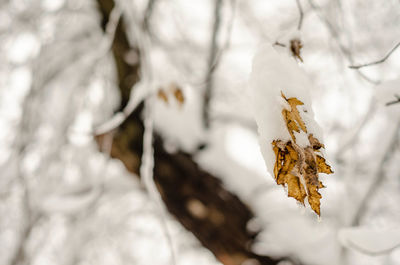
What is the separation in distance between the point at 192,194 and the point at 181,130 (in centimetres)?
38

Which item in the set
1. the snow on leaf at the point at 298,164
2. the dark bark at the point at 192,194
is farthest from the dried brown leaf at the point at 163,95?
the snow on leaf at the point at 298,164

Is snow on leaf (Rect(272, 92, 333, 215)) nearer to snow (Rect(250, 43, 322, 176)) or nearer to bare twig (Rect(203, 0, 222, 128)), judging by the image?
snow (Rect(250, 43, 322, 176))

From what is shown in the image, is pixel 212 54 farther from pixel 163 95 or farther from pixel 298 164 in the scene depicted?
→ pixel 298 164

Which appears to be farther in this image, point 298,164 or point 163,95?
point 163,95

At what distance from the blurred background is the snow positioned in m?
0.43

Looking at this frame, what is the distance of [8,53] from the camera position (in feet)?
6.57

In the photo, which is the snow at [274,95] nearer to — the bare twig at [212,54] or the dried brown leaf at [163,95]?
the dried brown leaf at [163,95]

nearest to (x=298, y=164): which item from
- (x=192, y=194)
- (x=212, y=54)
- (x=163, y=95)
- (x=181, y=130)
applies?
(x=163, y=95)

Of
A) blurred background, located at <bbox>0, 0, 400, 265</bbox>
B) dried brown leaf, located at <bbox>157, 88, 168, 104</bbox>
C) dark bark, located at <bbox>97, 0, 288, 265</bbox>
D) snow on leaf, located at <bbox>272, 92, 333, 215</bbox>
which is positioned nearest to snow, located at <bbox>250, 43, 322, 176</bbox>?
snow on leaf, located at <bbox>272, 92, 333, 215</bbox>

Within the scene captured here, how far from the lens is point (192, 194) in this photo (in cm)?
145

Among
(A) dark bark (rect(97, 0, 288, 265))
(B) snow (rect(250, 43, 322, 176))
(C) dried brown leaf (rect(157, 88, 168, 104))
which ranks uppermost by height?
(B) snow (rect(250, 43, 322, 176))

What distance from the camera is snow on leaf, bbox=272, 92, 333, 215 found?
0.39 meters

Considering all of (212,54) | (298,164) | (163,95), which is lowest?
(212,54)

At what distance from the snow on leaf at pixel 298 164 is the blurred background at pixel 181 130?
1.56 feet
